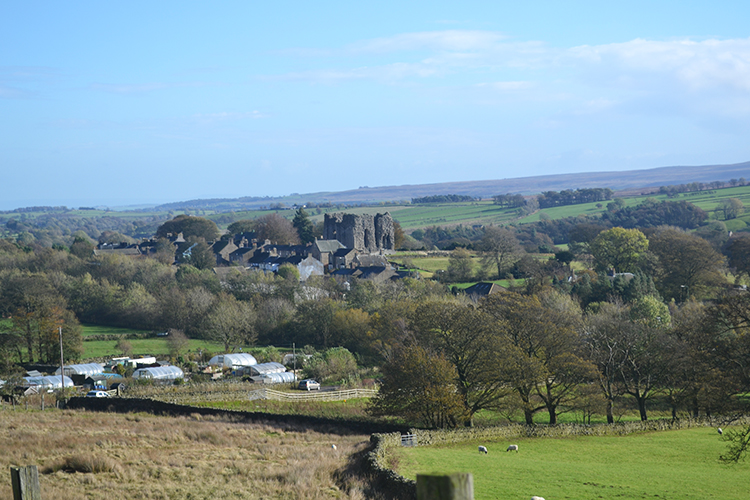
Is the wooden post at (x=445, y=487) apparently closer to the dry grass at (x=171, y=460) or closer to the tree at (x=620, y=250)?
the dry grass at (x=171, y=460)

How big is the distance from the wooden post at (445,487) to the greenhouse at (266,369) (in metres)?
A: 45.6

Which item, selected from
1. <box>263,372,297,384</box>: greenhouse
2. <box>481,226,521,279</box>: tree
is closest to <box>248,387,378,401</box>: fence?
<box>263,372,297,384</box>: greenhouse

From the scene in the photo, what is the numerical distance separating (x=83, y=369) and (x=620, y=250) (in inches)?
2394

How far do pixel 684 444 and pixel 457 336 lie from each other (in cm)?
1208

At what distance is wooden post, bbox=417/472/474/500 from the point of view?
159 inches

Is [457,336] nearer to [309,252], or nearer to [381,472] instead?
[381,472]

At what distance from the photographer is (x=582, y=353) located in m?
37.9

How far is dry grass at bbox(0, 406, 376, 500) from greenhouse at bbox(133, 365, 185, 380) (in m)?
20.4

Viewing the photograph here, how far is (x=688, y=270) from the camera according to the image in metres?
71.9

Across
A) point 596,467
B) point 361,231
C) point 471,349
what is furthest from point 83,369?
point 361,231

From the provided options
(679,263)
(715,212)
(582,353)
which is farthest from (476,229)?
(582,353)

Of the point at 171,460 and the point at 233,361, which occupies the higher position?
the point at 171,460

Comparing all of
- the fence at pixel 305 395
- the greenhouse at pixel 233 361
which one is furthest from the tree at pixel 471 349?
the greenhouse at pixel 233 361

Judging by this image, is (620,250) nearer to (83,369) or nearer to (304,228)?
(83,369)
